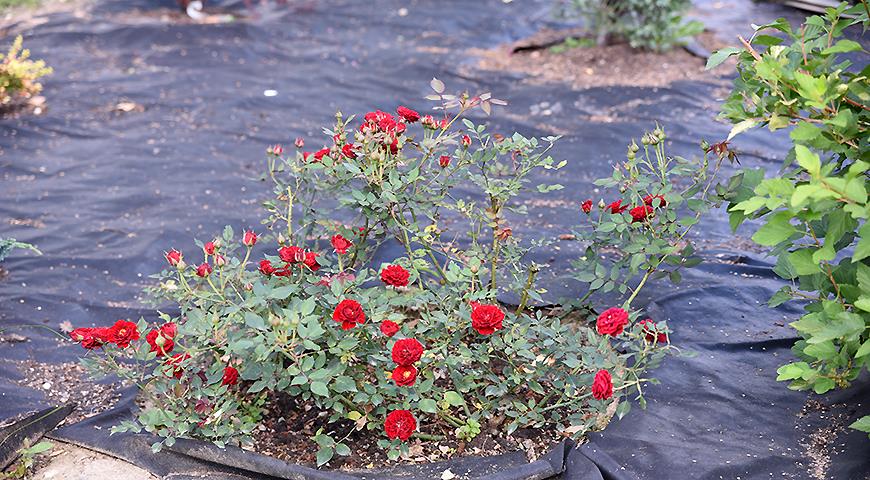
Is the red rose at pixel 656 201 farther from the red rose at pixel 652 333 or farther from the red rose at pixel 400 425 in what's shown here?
the red rose at pixel 400 425

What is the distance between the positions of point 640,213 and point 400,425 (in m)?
0.89

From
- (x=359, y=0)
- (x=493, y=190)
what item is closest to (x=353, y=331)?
(x=493, y=190)

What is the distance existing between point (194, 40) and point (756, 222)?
173 inches

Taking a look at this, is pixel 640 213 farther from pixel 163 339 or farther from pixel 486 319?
pixel 163 339

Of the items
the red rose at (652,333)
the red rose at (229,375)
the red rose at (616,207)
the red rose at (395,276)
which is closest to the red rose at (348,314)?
the red rose at (395,276)

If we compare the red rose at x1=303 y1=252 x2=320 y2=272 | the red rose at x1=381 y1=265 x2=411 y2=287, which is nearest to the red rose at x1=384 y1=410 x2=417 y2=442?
the red rose at x1=381 y1=265 x2=411 y2=287

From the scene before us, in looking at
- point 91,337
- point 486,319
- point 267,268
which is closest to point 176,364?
point 91,337

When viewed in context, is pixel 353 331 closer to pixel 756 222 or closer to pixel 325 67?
pixel 756 222

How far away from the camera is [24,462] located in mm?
2207

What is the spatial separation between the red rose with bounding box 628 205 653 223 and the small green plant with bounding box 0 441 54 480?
174 cm

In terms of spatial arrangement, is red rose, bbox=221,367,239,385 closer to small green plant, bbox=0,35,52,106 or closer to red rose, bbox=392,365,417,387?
red rose, bbox=392,365,417,387

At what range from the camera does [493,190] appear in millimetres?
2268

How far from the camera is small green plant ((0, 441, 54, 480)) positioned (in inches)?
86.0

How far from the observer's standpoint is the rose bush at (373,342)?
206 centimetres
